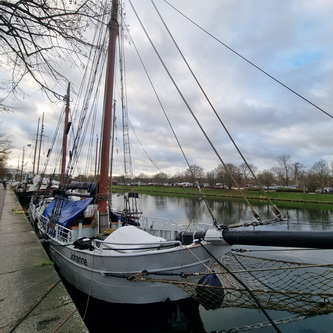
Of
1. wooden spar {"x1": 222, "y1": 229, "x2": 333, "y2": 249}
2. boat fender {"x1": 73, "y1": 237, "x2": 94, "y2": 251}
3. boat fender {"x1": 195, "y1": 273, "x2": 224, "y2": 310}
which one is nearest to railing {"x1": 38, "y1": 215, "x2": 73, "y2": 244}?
boat fender {"x1": 73, "y1": 237, "x2": 94, "y2": 251}

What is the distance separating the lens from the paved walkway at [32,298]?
3.09 metres

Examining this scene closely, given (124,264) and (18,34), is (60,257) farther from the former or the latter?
(18,34)

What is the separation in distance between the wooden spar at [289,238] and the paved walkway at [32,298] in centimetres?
276

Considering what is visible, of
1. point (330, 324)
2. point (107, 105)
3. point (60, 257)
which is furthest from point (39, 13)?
point (330, 324)

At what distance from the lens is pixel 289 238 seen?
3.35m

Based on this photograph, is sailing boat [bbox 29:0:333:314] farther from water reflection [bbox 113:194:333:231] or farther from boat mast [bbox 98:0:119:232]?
water reflection [bbox 113:194:333:231]

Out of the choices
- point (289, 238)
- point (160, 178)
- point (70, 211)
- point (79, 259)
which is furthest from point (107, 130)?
point (160, 178)

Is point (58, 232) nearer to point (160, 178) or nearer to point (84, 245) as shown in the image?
point (84, 245)

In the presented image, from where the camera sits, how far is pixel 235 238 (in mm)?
4105

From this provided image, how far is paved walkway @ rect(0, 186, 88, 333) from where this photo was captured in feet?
10.1

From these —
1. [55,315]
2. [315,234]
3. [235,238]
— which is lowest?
[55,315]

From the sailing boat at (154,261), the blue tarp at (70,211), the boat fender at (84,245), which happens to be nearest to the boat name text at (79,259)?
the sailing boat at (154,261)

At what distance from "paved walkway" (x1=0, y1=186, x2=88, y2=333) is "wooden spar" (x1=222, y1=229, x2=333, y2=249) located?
109 inches

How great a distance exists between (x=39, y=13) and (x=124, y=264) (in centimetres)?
508
